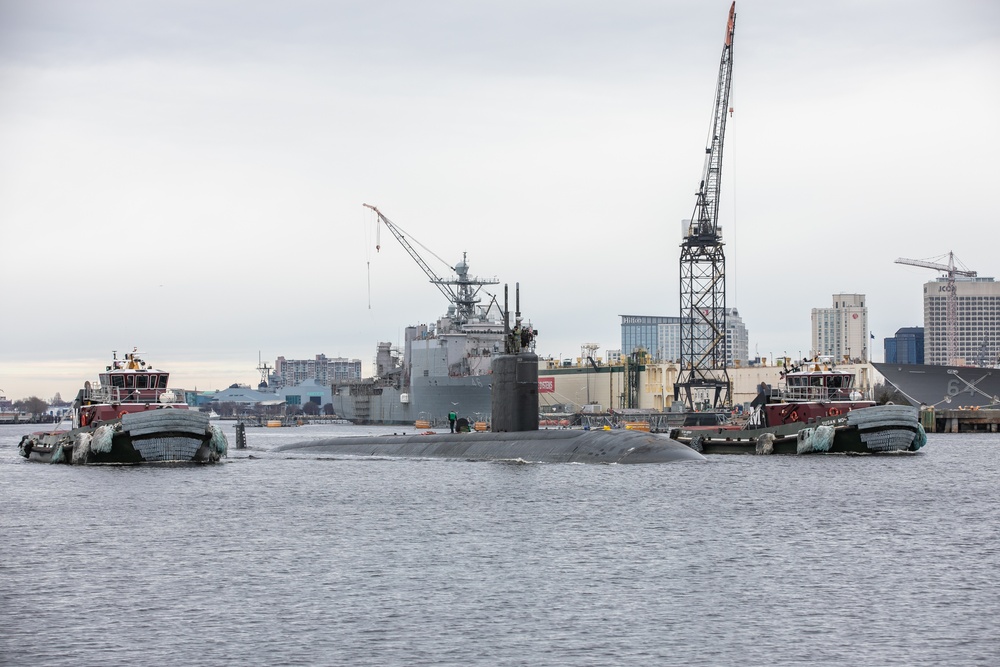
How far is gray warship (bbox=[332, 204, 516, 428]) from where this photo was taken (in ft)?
418

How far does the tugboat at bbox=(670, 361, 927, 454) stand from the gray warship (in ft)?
193

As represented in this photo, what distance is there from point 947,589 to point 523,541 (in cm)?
952

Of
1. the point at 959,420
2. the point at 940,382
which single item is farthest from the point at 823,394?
the point at 940,382

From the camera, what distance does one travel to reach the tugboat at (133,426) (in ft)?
167

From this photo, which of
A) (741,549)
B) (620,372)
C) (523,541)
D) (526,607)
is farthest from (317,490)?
(620,372)

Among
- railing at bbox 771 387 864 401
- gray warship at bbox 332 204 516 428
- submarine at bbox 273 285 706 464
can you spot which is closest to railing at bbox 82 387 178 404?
submarine at bbox 273 285 706 464

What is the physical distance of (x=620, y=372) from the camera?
466 ft

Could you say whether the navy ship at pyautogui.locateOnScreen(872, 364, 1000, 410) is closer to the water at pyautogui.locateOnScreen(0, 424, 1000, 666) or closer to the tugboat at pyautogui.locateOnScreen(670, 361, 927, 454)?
the tugboat at pyautogui.locateOnScreen(670, 361, 927, 454)

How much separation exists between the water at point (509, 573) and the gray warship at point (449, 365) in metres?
83.9

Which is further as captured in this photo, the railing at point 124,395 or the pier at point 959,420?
the pier at point 959,420

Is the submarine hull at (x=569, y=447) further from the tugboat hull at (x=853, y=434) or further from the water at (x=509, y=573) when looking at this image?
the tugboat hull at (x=853, y=434)

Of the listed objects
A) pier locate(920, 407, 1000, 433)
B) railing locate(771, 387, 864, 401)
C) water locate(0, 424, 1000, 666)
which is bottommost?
water locate(0, 424, 1000, 666)

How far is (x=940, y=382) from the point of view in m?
116

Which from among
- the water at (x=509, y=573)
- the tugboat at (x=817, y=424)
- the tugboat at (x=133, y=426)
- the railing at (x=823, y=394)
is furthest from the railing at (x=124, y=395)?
the railing at (x=823, y=394)
